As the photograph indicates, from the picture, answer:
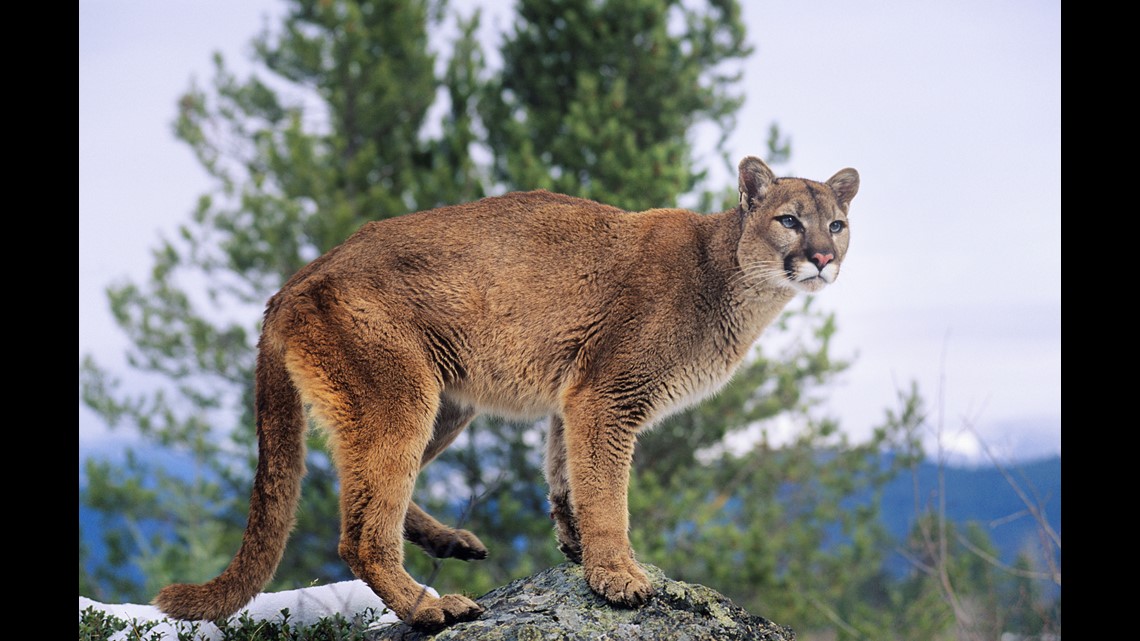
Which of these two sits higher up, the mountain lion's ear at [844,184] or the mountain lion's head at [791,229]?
the mountain lion's ear at [844,184]

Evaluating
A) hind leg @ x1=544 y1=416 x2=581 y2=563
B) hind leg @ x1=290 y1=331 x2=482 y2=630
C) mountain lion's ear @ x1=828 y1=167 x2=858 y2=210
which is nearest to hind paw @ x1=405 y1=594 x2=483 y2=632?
hind leg @ x1=290 y1=331 x2=482 y2=630

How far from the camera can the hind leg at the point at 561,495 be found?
207 inches

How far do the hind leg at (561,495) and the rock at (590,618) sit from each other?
0.74 ft

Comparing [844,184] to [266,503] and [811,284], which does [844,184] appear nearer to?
[811,284]

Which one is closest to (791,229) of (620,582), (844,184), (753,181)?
(753,181)

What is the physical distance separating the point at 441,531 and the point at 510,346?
1.07m

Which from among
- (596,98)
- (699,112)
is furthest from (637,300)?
(699,112)

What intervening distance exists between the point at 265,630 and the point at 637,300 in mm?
2568

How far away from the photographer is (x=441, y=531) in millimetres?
5406

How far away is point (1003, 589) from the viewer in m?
18.7

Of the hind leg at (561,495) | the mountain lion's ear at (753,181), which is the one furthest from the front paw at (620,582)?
the mountain lion's ear at (753,181)

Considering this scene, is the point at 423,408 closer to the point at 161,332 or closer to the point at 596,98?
the point at 596,98

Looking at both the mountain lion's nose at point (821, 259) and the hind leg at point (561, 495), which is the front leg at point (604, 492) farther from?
the mountain lion's nose at point (821, 259)

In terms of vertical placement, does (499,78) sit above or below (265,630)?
above
